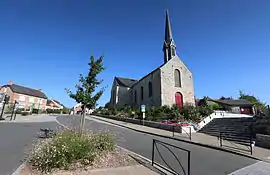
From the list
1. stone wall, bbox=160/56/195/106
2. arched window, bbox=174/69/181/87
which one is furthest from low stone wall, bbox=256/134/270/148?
arched window, bbox=174/69/181/87

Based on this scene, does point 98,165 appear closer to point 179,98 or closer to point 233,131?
point 233,131

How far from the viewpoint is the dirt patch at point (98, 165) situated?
3.91 metres

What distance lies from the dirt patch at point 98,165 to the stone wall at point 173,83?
67.0ft

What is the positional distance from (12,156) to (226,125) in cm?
1548

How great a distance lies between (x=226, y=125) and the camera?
14367 millimetres

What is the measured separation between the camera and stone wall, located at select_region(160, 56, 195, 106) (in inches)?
1008

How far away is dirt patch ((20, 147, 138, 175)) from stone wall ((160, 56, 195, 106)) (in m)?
20.4

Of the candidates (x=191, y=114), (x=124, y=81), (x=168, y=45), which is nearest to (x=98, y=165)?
(x=191, y=114)

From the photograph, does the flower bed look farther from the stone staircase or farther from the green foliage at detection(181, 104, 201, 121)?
the green foliage at detection(181, 104, 201, 121)

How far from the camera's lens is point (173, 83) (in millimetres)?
26766

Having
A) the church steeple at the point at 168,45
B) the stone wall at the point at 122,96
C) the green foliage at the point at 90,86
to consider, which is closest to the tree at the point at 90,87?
the green foliage at the point at 90,86

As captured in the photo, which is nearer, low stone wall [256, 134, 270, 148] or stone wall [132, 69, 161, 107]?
low stone wall [256, 134, 270, 148]

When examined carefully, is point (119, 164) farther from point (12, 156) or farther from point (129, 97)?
point (129, 97)

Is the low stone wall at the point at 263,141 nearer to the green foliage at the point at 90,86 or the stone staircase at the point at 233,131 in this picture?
the stone staircase at the point at 233,131
